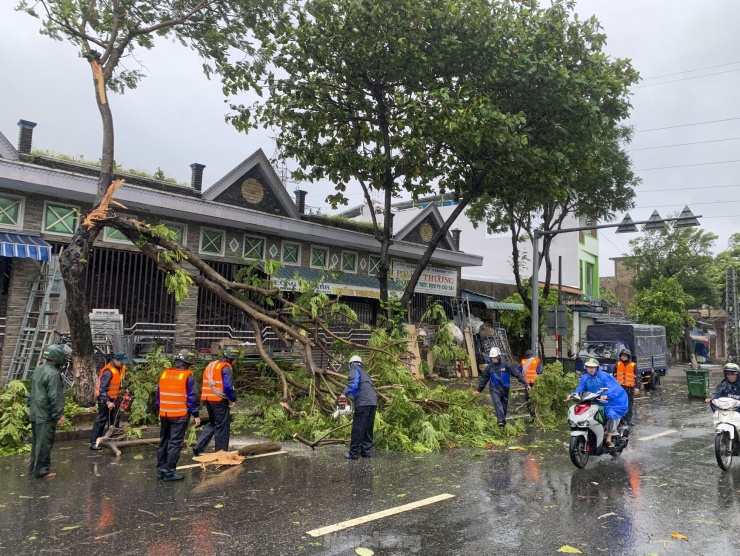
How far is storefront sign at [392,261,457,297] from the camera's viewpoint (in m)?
23.8

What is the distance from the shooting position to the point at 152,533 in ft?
17.5

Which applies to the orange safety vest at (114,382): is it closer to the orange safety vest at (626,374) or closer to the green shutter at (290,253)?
the orange safety vest at (626,374)

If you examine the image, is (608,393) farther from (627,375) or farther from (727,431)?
(627,375)

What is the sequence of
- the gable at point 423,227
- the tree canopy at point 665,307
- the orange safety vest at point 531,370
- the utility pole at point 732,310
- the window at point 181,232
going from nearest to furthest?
1. the orange safety vest at point 531,370
2. the window at point 181,232
3. the gable at point 423,227
4. the utility pole at point 732,310
5. the tree canopy at point 665,307

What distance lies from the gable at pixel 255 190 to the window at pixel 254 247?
1007 mm

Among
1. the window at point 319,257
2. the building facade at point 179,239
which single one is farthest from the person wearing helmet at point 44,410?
the window at point 319,257

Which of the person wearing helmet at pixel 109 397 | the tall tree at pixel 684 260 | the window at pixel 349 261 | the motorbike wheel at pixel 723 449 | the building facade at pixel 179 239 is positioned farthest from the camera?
the tall tree at pixel 684 260

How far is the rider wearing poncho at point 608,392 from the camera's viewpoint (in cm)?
871

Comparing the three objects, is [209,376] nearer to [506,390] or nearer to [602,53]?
[506,390]

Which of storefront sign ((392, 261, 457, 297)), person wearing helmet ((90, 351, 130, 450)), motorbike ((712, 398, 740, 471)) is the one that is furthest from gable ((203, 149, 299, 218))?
motorbike ((712, 398, 740, 471))

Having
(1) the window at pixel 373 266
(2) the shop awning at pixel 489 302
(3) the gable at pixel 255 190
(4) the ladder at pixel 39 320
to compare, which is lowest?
(4) the ladder at pixel 39 320

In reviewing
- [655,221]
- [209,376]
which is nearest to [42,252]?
[209,376]

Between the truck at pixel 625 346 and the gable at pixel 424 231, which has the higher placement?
the gable at pixel 424 231

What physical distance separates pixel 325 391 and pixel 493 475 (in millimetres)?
4228
